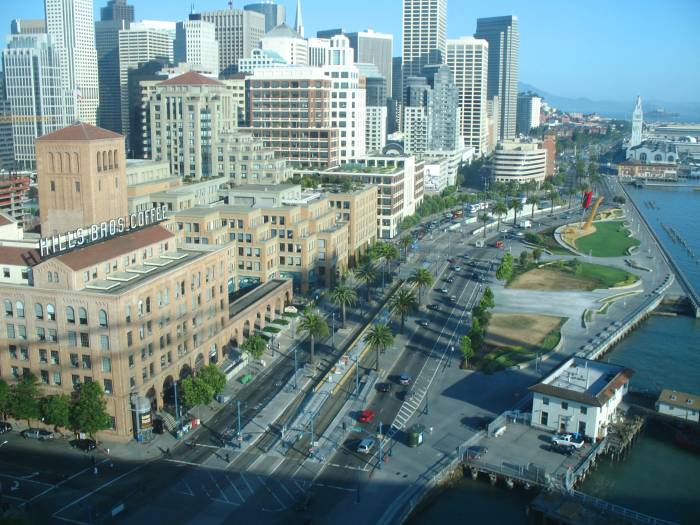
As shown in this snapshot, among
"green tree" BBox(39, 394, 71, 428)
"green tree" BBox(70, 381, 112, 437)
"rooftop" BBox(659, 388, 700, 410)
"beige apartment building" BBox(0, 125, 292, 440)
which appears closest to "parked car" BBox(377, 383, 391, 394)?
"beige apartment building" BBox(0, 125, 292, 440)

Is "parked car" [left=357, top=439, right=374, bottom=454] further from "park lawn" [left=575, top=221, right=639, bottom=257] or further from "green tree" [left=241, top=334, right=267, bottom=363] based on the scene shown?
"park lawn" [left=575, top=221, right=639, bottom=257]

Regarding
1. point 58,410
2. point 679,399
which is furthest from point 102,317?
point 679,399

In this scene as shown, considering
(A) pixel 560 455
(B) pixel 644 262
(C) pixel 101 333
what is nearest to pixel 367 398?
(A) pixel 560 455

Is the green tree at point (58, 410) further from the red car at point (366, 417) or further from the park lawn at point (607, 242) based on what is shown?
the park lawn at point (607, 242)

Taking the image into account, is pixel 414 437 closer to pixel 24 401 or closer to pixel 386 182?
pixel 24 401

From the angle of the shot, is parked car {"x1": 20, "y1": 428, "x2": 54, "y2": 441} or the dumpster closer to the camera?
the dumpster

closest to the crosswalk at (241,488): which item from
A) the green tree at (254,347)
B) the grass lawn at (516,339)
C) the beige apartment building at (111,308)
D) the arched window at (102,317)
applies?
the beige apartment building at (111,308)
